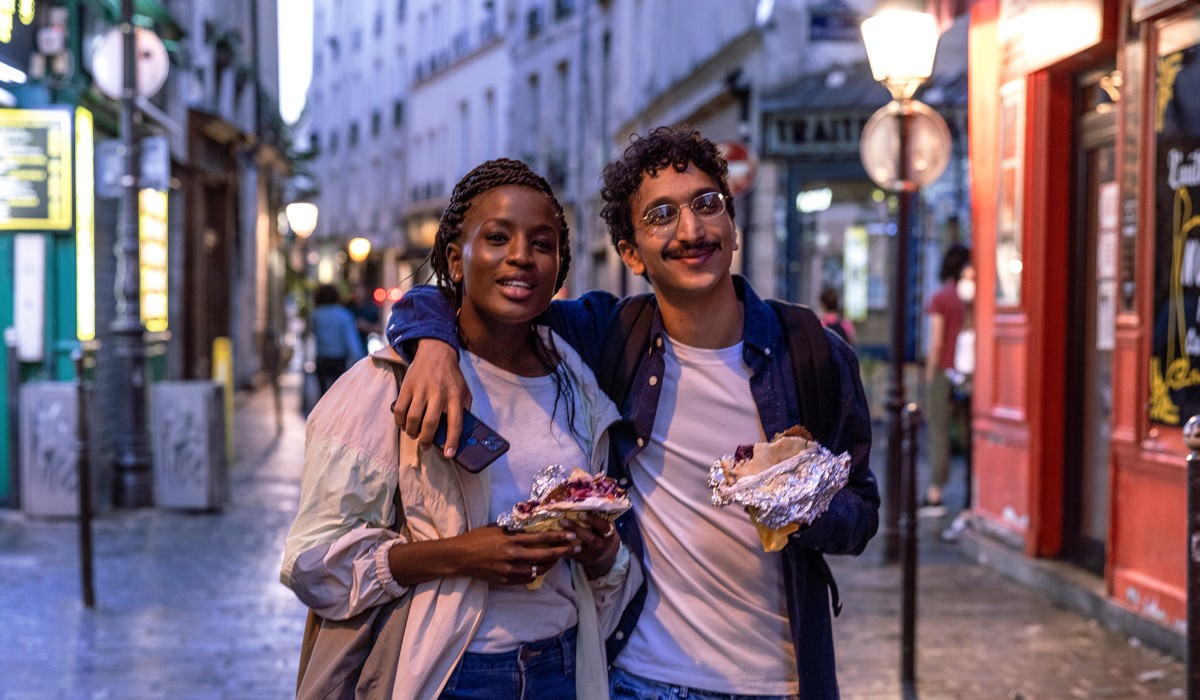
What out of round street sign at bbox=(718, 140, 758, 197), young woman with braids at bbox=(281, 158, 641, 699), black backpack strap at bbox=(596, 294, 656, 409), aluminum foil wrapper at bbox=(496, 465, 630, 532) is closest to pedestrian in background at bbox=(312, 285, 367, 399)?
round street sign at bbox=(718, 140, 758, 197)

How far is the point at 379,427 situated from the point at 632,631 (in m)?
0.77

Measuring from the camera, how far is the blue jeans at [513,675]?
2676 millimetres

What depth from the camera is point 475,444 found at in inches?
101

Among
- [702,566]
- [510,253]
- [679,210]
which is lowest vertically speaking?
[702,566]

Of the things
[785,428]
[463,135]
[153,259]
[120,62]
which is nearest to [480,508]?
[785,428]

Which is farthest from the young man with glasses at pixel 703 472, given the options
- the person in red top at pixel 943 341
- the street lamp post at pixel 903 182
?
the person in red top at pixel 943 341

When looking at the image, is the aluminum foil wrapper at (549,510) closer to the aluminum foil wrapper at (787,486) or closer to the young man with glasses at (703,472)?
the aluminum foil wrapper at (787,486)

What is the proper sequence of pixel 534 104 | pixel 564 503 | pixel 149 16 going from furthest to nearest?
pixel 534 104 → pixel 149 16 → pixel 564 503

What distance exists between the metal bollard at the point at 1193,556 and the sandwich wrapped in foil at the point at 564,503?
2350 mm

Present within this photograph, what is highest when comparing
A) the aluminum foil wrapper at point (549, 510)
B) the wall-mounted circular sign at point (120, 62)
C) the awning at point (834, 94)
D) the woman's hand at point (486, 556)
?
the awning at point (834, 94)

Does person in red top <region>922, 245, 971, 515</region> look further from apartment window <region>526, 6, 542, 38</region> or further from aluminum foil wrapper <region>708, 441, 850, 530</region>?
apartment window <region>526, 6, 542, 38</region>

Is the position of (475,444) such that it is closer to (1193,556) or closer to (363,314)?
(1193,556)

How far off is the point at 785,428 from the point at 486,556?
763 millimetres

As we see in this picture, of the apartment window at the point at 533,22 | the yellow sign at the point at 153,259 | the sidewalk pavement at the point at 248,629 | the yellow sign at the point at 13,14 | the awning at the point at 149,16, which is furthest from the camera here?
the apartment window at the point at 533,22
